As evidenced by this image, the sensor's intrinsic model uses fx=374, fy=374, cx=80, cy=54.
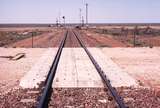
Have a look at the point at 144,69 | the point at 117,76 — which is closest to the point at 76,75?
the point at 117,76

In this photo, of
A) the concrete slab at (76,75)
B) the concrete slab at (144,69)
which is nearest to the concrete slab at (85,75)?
the concrete slab at (76,75)

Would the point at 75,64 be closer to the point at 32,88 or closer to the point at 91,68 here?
the point at 91,68

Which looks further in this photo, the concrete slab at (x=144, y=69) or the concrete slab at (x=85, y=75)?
the concrete slab at (x=144, y=69)

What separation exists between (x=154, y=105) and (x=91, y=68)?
22.7ft

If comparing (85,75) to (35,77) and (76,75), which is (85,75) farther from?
(35,77)

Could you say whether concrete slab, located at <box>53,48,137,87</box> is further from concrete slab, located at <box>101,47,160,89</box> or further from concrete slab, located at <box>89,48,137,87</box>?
concrete slab, located at <box>101,47,160,89</box>

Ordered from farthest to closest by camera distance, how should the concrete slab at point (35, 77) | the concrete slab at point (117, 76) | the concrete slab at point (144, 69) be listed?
the concrete slab at point (144, 69)
the concrete slab at point (117, 76)
the concrete slab at point (35, 77)

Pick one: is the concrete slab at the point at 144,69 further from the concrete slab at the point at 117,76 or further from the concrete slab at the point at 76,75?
the concrete slab at the point at 76,75

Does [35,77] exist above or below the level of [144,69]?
above

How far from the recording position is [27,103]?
29.3 ft

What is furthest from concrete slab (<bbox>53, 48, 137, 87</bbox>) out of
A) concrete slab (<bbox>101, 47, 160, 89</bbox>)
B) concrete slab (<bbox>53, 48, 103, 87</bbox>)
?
concrete slab (<bbox>101, 47, 160, 89</bbox>)

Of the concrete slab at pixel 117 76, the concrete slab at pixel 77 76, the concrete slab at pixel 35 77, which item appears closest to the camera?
the concrete slab at pixel 35 77

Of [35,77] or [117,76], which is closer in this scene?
[35,77]

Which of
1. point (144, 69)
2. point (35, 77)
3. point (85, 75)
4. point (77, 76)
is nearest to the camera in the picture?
point (35, 77)
